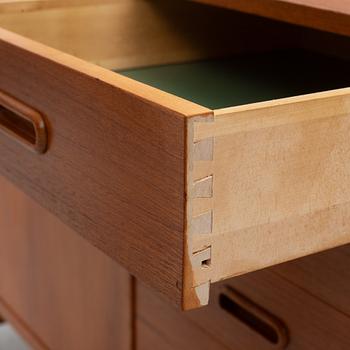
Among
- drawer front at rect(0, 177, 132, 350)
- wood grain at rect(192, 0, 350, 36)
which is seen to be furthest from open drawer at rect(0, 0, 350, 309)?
drawer front at rect(0, 177, 132, 350)

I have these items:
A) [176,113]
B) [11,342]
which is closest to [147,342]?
[176,113]

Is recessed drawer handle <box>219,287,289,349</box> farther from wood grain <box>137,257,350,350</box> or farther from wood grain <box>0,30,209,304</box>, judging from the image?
wood grain <box>0,30,209,304</box>

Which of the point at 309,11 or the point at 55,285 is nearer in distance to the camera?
the point at 309,11

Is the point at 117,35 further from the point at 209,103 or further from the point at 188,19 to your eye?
the point at 209,103

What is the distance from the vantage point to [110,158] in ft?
1.62

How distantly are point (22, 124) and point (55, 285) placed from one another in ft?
1.47

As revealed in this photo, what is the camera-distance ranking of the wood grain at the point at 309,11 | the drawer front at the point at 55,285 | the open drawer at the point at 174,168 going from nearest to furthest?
the open drawer at the point at 174,168 → the wood grain at the point at 309,11 → the drawer front at the point at 55,285

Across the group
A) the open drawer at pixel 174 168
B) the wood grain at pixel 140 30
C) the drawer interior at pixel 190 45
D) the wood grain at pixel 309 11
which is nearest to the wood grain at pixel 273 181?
the open drawer at pixel 174 168

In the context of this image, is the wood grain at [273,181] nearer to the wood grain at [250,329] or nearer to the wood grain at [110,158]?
the wood grain at [110,158]

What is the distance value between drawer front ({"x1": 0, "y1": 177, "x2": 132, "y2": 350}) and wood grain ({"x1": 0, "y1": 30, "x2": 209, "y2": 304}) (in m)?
0.34

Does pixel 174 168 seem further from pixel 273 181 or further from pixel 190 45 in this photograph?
pixel 190 45

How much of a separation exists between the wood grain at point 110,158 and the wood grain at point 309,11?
197mm

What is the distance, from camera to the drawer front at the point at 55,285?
95 cm

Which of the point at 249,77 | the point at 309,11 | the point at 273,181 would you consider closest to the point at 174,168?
the point at 273,181
